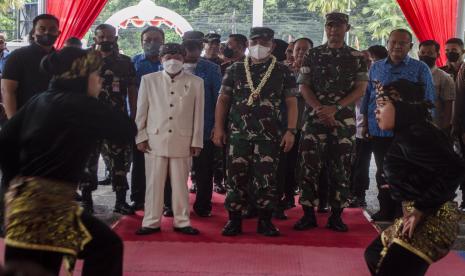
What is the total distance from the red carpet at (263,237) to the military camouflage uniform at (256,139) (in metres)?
0.26

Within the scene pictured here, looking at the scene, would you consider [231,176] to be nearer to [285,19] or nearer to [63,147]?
[63,147]

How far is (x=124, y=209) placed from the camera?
531 cm

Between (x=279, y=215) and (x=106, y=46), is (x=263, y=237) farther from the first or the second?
(x=106, y=46)

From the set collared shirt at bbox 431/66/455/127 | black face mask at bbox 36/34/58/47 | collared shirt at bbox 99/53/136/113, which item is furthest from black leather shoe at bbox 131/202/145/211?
collared shirt at bbox 431/66/455/127

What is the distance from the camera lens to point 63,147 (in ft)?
7.93

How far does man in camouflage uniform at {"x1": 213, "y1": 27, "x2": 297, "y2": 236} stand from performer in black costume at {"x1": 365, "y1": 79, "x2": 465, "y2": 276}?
1.87 metres

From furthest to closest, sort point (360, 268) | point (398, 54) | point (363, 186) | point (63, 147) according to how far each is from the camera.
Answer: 1. point (363, 186)
2. point (398, 54)
3. point (360, 268)
4. point (63, 147)

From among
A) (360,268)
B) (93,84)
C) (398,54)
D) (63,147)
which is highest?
(398,54)

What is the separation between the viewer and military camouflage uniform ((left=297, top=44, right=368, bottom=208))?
4.79m

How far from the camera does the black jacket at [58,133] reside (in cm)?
241

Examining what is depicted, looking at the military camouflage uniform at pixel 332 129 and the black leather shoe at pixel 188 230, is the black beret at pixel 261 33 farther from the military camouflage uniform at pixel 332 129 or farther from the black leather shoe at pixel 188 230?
the black leather shoe at pixel 188 230

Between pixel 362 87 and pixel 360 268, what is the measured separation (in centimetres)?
153

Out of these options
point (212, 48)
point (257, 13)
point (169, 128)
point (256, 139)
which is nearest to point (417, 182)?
point (256, 139)

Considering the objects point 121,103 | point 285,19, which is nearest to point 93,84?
point 121,103
